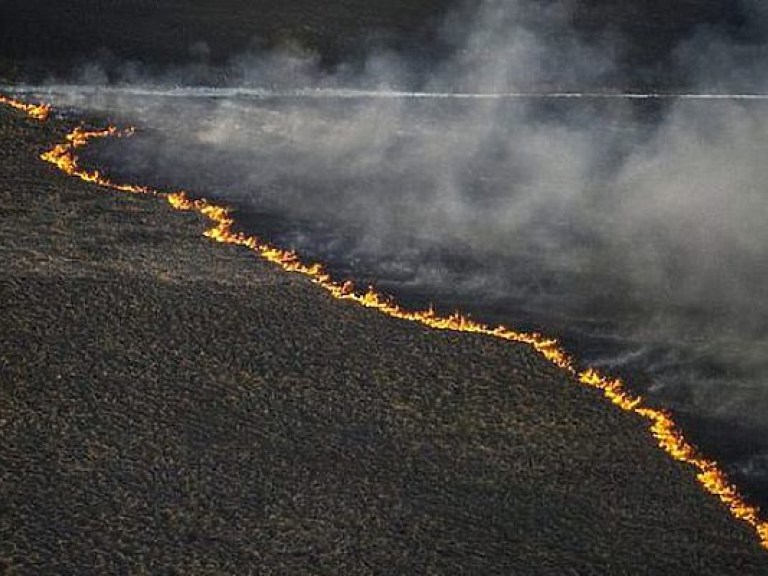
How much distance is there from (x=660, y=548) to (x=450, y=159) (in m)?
4.76

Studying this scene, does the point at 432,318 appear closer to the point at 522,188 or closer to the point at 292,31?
the point at 522,188

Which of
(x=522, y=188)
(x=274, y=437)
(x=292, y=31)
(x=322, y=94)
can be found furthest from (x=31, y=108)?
(x=274, y=437)

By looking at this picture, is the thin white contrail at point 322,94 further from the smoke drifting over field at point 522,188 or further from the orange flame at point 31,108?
the orange flame at point 31,108

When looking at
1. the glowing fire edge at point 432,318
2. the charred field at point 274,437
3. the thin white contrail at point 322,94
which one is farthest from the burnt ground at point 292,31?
the charred field at point 274,437

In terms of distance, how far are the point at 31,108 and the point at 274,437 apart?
16.4 feet

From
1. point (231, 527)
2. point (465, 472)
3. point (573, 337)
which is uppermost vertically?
point (573, 337)

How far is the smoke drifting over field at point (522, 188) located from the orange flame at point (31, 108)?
25 centimetres

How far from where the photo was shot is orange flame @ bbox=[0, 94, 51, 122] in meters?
9.02

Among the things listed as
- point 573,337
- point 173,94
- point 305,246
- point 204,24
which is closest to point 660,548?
point 573,337

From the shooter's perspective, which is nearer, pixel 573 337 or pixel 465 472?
pixel 465 472

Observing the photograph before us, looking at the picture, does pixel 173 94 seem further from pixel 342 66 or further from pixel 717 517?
pixel 717 517

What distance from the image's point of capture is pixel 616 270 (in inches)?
306

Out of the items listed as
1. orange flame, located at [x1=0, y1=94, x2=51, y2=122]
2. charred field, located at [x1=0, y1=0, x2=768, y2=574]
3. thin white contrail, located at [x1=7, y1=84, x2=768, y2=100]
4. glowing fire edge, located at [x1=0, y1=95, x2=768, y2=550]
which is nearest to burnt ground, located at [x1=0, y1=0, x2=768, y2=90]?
thin white contrail, located at [x1=7, y1=84, x2=768, y2=100]

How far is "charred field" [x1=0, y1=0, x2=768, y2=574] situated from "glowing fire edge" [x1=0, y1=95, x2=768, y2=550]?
0.10 m
